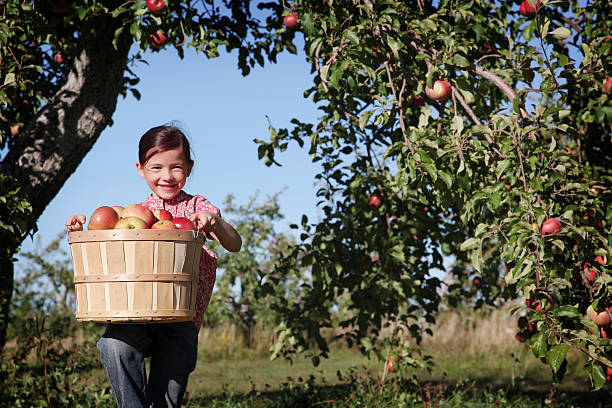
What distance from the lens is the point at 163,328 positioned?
246 centimetres

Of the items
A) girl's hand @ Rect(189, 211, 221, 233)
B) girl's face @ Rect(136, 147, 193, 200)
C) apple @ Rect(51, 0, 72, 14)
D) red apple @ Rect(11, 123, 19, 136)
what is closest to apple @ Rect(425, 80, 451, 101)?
girl's face @ Rect(136, 147, 193, 200)

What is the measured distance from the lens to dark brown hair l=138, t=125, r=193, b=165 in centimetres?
251

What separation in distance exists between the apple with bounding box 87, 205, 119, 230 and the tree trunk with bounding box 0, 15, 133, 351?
230cm

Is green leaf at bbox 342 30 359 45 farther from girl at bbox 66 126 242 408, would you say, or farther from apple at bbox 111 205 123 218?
apple at bbox 111 205 123 218

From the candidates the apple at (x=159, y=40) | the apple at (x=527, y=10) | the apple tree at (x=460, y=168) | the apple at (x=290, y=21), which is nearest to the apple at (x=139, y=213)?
the apple tree at (x=460, y=168)

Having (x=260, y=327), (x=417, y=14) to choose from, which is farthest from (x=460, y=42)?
(x=260, y=327)

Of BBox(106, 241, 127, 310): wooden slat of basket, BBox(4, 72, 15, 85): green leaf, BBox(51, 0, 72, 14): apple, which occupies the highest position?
BBox(51, 0, 72, 14): apple

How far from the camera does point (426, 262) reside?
14.7ft

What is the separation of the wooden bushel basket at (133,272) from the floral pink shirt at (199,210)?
0.33 metres

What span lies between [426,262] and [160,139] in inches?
101

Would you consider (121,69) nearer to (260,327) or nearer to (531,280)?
(531,280)

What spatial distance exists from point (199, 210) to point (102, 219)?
1.43 feet

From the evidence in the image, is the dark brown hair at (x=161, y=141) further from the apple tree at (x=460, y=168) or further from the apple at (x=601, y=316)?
the apple at (x=601, y=316)

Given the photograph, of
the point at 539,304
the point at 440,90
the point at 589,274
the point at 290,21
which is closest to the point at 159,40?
the point at 290,21
